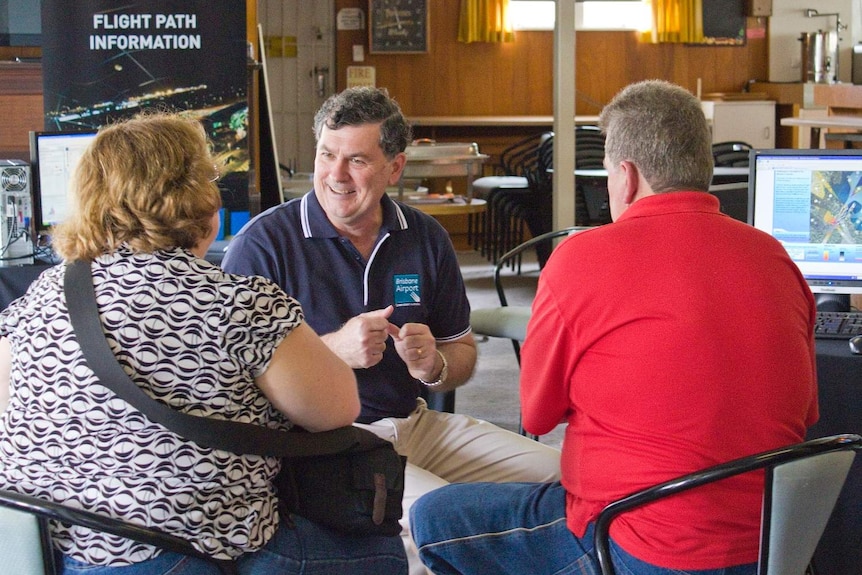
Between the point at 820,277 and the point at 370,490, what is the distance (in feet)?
5.21

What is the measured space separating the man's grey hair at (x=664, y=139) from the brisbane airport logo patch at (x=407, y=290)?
29.9 inches

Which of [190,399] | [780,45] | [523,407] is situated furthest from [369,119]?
[780,45]

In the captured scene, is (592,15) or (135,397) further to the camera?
(592,15)

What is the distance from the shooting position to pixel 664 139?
1.77 meters

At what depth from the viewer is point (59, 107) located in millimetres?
4051

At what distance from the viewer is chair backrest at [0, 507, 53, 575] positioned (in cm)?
143

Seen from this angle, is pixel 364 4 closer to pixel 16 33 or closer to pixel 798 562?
pixel 16 33

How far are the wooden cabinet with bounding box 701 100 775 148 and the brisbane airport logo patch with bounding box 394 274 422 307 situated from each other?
7541 mm

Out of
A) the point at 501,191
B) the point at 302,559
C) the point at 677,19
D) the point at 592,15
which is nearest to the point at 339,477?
the point at 302,559

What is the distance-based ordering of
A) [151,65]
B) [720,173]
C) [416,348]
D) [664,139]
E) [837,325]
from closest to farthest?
[664,139], [416,348], [837,325], [151,65], [720,173]

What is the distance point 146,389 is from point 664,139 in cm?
92

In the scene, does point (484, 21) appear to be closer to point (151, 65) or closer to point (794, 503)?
point (151, 65)

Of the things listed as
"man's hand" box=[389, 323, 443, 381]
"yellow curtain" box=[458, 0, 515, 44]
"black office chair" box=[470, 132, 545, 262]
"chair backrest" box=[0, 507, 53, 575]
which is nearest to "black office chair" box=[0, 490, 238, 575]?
"chair backrest" box=[0, 507, 53, 575]

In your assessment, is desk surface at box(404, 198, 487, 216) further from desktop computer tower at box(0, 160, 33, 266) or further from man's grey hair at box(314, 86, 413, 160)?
man's grey hair at box(314, 86, 413, 160)
